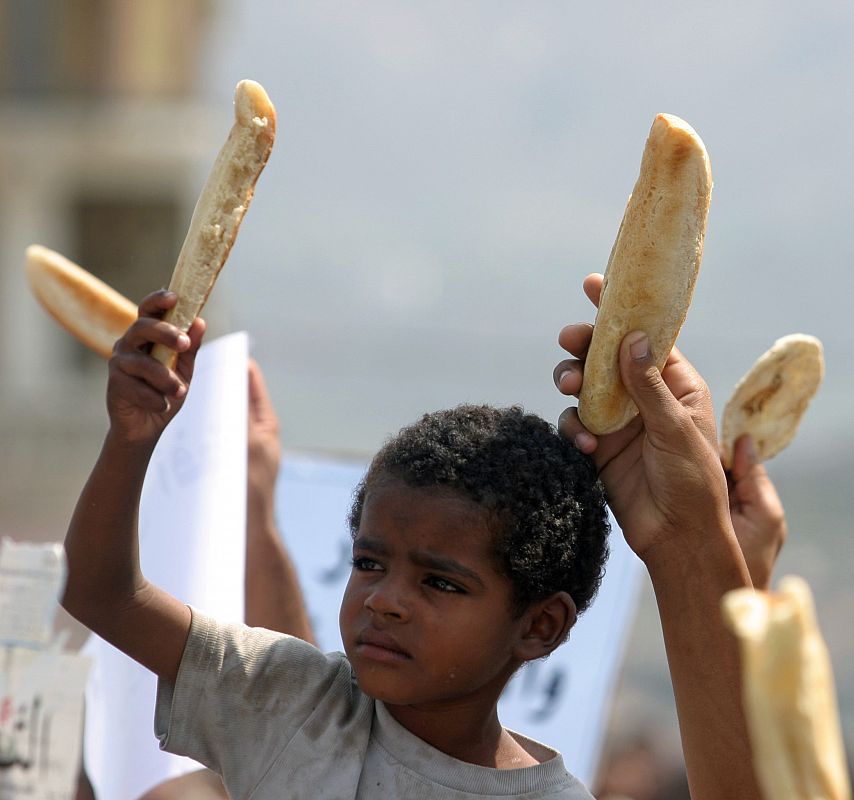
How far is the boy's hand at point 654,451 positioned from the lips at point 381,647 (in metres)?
0.34

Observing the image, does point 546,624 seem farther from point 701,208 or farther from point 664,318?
point 701,208

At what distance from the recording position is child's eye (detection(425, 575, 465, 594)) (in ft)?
5.66

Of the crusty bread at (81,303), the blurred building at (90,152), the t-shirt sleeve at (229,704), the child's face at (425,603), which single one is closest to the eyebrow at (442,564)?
the child's face at (425,603)

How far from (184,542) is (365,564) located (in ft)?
2.27

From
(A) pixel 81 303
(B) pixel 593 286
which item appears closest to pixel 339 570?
(A) pixel 81 303

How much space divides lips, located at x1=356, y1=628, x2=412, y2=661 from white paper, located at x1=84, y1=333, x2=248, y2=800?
0.64 m

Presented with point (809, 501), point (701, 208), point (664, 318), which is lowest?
point (809, 501)

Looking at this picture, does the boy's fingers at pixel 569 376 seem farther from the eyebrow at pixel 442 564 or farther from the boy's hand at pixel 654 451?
the eyebrow at pixel 442 564

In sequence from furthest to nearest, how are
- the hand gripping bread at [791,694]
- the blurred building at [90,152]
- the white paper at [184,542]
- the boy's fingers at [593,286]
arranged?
the blurred building at [90,152], the white paper at [184,542], the boy's fingers at [593,286], the hand gripping bread at [791,694]

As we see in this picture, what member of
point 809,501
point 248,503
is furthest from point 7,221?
point 248,503

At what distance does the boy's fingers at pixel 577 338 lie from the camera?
1.86 metres

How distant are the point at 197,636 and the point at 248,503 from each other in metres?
0.81

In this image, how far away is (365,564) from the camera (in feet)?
5.81

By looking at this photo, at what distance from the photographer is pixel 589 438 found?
185cm
